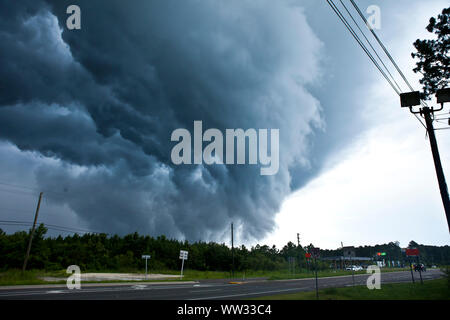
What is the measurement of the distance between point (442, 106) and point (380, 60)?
5624 mm

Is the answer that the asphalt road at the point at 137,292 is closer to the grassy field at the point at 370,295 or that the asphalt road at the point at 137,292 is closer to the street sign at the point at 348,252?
the grassy field at the point at 370,295

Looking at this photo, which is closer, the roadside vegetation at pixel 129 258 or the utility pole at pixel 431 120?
the utility pole at pixel 431 120

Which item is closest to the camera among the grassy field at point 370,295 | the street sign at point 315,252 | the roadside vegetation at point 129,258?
the grassy field at point 370,295

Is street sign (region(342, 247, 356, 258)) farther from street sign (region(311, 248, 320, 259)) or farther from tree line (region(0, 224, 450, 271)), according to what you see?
tree line (region(0, 224, 450, 271))

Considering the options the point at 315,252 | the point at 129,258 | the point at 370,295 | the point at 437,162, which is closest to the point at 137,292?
the point at 315,252

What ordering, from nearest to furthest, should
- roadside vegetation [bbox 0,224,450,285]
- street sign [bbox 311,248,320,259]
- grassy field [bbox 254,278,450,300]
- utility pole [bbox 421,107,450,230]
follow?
utility pole [bbox 421,107,450,230]
grassy field [bbox 254,278,450,300]
street sign [bbox 311,248,320,259]
roadside vegetation [bbox 0,224,450,285]

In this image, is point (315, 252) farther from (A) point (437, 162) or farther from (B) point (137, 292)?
(B) point (137, 292)

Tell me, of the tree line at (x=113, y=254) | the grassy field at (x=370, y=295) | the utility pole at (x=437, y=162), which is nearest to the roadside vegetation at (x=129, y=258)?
the tree line at (x=113, y=254)

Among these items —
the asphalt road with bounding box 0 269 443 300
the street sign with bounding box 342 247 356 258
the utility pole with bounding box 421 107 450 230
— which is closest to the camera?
the utility pole with bounding box 421 107 450 230

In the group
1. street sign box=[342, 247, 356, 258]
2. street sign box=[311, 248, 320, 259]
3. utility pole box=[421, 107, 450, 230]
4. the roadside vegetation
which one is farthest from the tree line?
utility pole box=[421, 107, 450, 230]

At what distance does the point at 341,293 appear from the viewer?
53.1 feet

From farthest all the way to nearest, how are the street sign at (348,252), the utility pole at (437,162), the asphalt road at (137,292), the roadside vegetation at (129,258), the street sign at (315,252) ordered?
the roadside vegetation at (129,258) → the street sign at (348,252) → the street sign at (315,252) → the asphalt road at (137,292) → the utility pole at (437,162)
